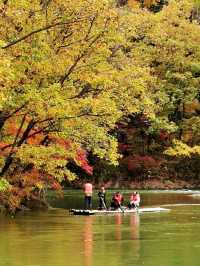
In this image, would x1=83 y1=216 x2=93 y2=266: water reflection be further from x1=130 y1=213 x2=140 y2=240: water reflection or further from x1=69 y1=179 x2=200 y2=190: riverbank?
x1=69 y1=179 x2=200 y2=190: riverbank

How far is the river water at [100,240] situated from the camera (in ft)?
59.1

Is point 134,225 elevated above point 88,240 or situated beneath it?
elevated above

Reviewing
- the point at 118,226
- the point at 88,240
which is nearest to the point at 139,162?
the point at 118,226

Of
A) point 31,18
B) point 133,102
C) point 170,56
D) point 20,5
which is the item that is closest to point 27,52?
point 31,18

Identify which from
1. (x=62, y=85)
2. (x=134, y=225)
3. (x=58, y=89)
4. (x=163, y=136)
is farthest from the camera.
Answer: (x=163, y=136)

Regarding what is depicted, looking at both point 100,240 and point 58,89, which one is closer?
point 100,240

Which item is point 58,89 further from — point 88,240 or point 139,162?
point 139,162

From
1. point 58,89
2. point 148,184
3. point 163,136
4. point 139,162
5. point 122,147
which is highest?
point 163,136

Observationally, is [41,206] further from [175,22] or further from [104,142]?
[175,22]

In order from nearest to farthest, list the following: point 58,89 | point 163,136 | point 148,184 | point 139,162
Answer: point 58,89, point 148,184, point 139,162, point 163,136

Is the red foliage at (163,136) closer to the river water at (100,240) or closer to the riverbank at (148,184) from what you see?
the riverbank at (148,184)

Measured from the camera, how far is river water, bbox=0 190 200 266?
18016 millimetres

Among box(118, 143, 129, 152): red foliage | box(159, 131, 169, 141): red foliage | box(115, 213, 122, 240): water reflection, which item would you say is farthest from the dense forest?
box(159, 131, 169, 141): red foliage

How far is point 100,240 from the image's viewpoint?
22.5 meters
